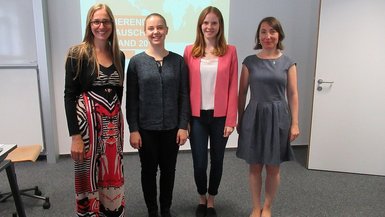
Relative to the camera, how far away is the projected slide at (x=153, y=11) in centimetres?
322

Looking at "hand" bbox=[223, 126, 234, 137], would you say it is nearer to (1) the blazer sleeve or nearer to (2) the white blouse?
(1) the blazer sleeve

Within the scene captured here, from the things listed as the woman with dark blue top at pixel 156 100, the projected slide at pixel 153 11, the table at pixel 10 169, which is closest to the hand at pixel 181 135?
the woman with dark blue top at pixel 156 100

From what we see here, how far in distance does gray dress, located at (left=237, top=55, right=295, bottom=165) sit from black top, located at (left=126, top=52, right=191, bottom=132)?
0.48 metres

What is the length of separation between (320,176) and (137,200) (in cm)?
188

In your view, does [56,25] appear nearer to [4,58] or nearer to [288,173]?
[4,58]

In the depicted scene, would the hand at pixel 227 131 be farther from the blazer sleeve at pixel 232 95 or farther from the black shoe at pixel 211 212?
the black shoe at pixel 211 212

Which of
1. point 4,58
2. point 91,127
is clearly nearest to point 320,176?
point 91,127

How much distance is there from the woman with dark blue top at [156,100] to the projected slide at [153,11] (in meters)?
1.46

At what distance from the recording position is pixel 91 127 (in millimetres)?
1685

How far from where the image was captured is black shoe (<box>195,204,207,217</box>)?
7.40 feet

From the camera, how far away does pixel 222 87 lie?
78.1 inches

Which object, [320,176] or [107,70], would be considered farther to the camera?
[320,176]

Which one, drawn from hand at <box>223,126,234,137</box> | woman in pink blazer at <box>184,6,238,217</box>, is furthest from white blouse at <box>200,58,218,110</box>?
hand at <box>223,126,234,137</box>

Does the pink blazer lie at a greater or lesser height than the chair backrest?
greater
